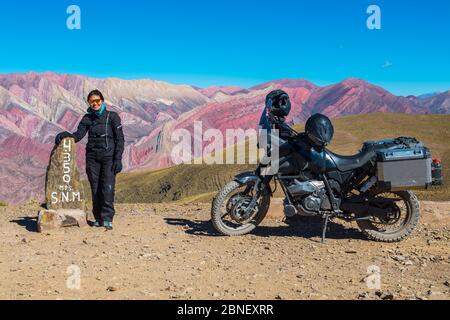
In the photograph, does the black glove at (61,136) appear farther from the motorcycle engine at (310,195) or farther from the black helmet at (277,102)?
the motorcycle engine at (310,195)

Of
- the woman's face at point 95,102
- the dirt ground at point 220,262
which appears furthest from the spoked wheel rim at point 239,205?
the woman's face at point 95,102

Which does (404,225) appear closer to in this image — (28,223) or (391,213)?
(391,213)

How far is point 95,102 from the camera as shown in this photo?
8.27 meters

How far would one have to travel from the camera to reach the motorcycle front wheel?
750cm

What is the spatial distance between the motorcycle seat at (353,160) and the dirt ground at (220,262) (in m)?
1.15

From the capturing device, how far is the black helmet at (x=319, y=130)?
7.05m

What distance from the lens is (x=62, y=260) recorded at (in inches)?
259

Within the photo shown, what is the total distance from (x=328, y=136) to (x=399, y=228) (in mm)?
1803

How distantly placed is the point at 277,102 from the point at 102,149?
10.6 feet

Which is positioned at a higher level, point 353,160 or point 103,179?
point 353,160

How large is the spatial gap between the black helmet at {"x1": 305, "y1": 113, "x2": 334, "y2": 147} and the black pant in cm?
357

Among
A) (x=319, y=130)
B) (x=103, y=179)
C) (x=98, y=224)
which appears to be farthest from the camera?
(x=98, y=224)

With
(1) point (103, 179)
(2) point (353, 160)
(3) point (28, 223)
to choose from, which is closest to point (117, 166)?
(1) point (103, 179)

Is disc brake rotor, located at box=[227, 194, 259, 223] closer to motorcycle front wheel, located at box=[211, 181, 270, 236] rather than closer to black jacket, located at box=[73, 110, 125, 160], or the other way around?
motorcycle front wheel, located at box=[211, 181, 270, 236]
